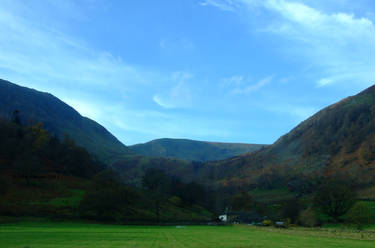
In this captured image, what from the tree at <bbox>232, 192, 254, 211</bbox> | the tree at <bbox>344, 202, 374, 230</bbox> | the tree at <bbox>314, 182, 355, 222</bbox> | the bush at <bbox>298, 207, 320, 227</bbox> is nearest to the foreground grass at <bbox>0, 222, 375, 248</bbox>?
the tree at <bbox>344, 202, 374, 230</bbox>

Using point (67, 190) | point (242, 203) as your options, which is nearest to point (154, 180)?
point (242, 203)

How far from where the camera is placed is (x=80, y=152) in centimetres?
15550

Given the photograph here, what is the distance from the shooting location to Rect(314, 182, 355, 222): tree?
11000 centimetres

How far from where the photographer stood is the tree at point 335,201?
361ft

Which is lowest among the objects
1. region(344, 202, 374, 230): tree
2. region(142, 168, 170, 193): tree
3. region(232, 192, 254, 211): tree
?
region(232, 192, 254, 211): tree

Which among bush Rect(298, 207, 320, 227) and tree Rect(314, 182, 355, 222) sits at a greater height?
tree Rect(314, 182, 355, 222)

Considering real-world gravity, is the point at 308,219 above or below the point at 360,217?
below

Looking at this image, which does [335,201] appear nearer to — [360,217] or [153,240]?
[360,217]

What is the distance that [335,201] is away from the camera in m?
111

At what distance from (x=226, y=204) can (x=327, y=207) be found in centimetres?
6270

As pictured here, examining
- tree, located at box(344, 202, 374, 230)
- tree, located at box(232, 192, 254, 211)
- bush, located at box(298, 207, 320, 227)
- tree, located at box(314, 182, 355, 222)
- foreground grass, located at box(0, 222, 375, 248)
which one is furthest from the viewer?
tree, located at box(232, 192, 254, 211)

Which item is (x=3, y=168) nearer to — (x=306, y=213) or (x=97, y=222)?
(x=97, y=222)

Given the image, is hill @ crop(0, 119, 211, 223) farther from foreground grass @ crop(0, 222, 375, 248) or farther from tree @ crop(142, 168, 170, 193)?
foreground grass @ crop(0, 222, 375, 248)

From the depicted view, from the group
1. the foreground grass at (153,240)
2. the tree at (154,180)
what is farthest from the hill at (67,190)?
the foreground grass at (153,240)
